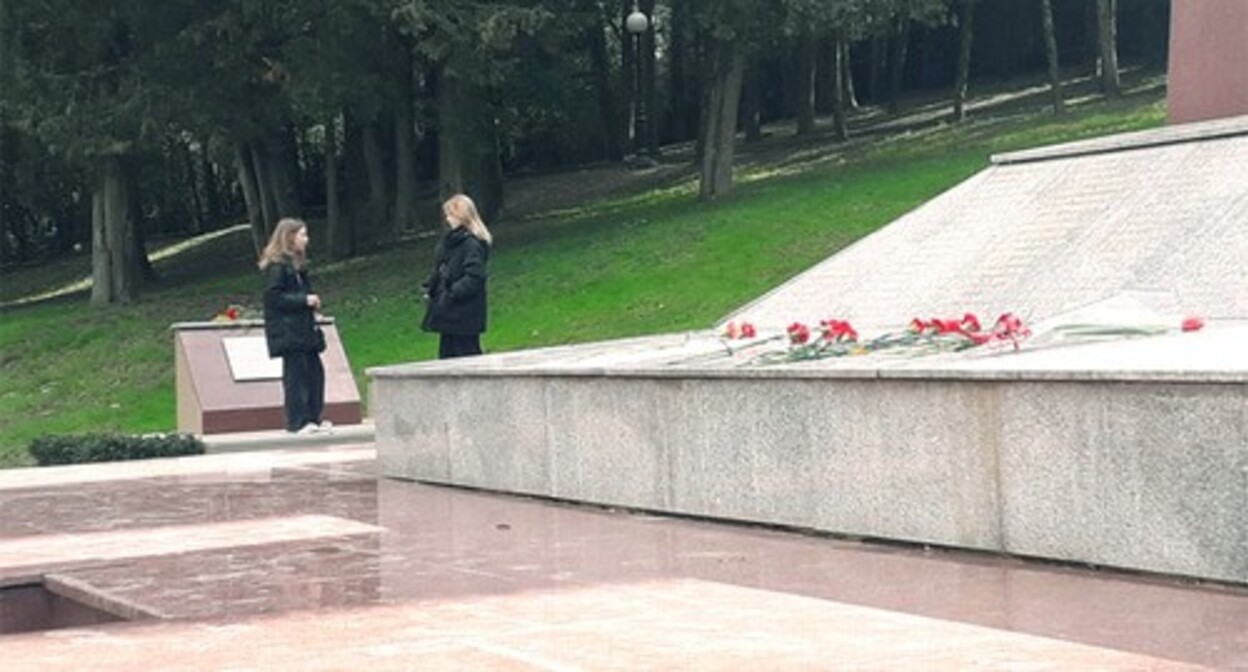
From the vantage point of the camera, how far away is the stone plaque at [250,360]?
63.6 feet

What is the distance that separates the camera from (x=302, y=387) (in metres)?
17.5

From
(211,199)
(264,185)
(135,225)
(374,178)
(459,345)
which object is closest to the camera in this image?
(459,345)

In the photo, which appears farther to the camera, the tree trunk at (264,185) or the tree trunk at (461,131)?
the tree trunk at (264,185)

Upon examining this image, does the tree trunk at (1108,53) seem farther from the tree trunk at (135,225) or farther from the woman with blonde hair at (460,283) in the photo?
the woman with blonde hair at (460,283)

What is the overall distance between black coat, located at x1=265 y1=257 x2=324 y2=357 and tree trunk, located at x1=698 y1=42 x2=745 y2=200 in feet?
65.7

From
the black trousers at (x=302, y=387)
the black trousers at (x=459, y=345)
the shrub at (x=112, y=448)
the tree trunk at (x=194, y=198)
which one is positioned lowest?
the shrub at (x=112, y=448)

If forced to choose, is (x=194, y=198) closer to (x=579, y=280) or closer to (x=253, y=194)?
(x=253, y=194)

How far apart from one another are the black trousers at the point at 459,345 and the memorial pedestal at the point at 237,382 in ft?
14.6

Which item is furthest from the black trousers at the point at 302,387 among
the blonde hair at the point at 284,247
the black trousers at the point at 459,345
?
the black trousers at the point at 459,345

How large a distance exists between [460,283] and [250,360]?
5.67m

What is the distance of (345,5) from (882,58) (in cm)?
2823

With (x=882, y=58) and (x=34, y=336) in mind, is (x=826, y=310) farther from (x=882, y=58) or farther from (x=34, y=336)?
(x=882, y=58)

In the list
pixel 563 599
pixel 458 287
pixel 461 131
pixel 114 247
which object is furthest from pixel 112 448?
pixel 114 247

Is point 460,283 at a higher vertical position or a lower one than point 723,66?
lower
